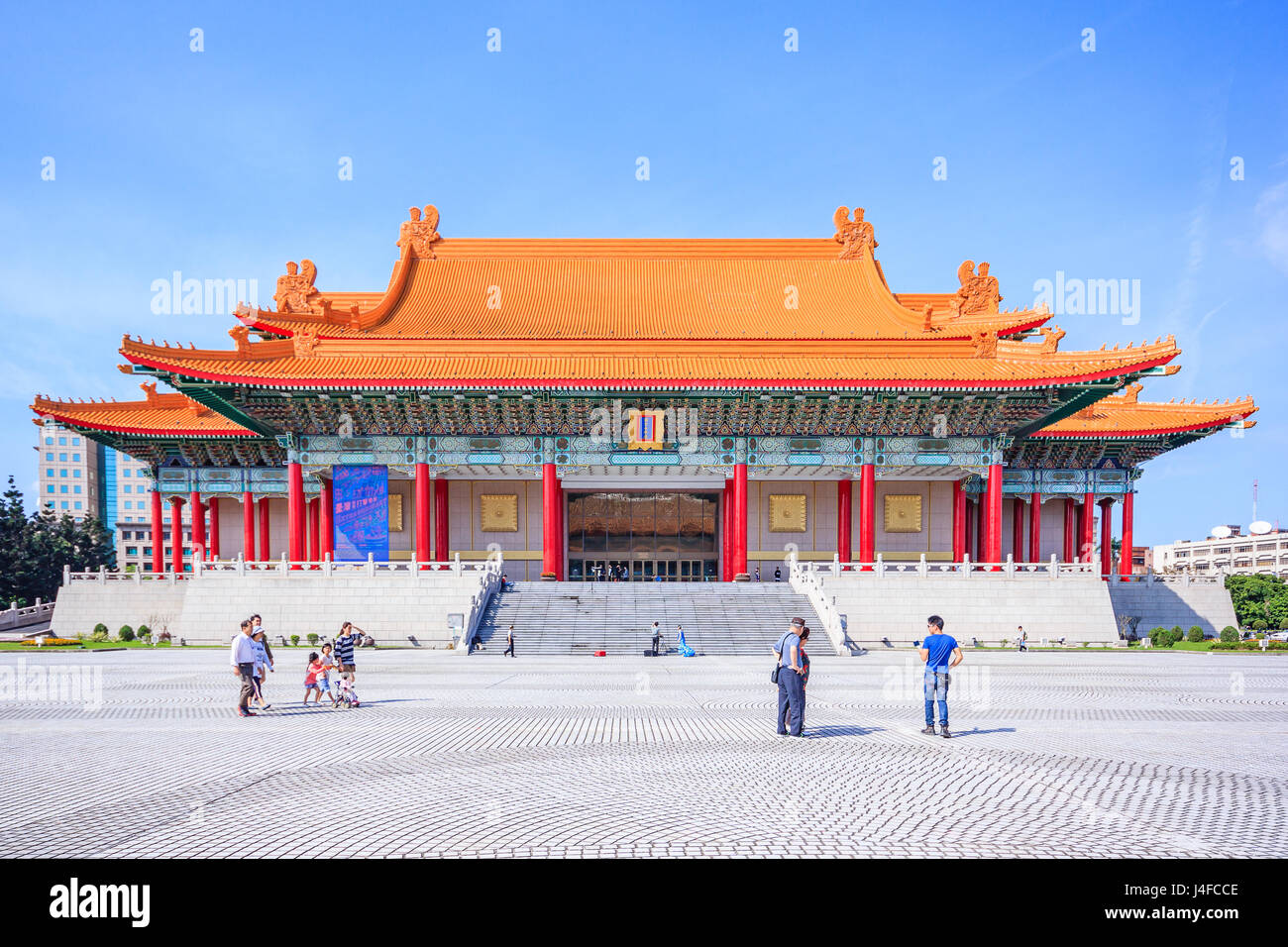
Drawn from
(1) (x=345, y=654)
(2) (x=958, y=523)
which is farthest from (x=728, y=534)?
(1) (x=345, y=654)

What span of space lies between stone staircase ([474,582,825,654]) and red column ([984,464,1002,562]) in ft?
28.4

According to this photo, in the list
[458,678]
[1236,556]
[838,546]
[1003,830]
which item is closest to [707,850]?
[1003,830]

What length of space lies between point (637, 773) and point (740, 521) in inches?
905

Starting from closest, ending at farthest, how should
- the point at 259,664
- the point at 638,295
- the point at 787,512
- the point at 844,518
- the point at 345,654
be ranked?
1. the point at 259,664
2. the point at 345,654
3. the point at 844,518
4. the point at 787,512
5. the point at 638,295

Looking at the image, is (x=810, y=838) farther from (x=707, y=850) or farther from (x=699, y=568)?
(x=699, y=568)

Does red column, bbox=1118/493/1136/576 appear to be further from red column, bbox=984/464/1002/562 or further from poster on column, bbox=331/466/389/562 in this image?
poster on column, bbox=331/466/389/562

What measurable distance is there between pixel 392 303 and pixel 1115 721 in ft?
106

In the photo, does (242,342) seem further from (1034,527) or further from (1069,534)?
(1069,534)

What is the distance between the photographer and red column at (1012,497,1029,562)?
37281mm

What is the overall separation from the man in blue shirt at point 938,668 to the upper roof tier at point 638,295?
76.8ft

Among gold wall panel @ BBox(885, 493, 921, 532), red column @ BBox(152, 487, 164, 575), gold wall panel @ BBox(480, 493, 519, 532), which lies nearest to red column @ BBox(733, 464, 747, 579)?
gold wall panel @ BBox(885, 493, 921, 532)

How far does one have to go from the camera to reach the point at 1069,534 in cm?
3831

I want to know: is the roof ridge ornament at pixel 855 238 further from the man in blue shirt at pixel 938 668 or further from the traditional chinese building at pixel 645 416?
the man in blue shirt at pixel 938 668

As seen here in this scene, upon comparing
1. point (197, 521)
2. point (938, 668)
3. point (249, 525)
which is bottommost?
point (938, 668)
